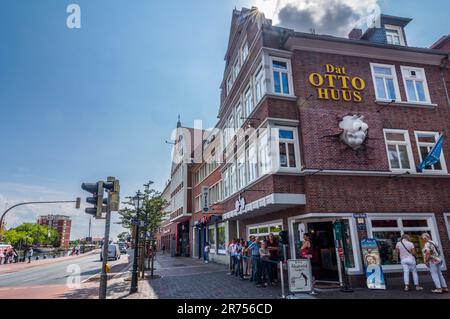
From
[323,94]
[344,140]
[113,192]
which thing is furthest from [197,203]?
[113,192]

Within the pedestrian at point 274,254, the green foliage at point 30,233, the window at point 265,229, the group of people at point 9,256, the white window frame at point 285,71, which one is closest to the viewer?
the pedestrian at point 274,254

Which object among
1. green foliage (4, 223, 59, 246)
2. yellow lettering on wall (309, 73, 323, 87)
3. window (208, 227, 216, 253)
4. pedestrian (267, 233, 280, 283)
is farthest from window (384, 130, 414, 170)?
green foliage (4, 223, 59, 246)

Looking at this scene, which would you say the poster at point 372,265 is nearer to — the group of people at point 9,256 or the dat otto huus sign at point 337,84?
the dat otto huus sign at point 337,84

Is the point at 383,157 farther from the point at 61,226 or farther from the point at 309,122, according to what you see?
the point at 61,226

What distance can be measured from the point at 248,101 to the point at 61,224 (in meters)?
162

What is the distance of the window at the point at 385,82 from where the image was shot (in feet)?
45.7

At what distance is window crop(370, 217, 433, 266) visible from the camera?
11477 mm

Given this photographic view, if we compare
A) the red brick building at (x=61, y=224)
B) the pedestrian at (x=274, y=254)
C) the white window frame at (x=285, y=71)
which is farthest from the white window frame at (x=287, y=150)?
the red brick building at (x=61, y=224)

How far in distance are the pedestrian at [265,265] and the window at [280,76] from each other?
694 centimetres

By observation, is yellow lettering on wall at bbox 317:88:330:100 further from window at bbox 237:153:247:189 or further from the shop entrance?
the shop entrance

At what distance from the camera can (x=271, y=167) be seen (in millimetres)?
11828

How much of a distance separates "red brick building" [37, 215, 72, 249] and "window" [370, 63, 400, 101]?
528 feet

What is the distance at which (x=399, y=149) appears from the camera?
43.7ft
